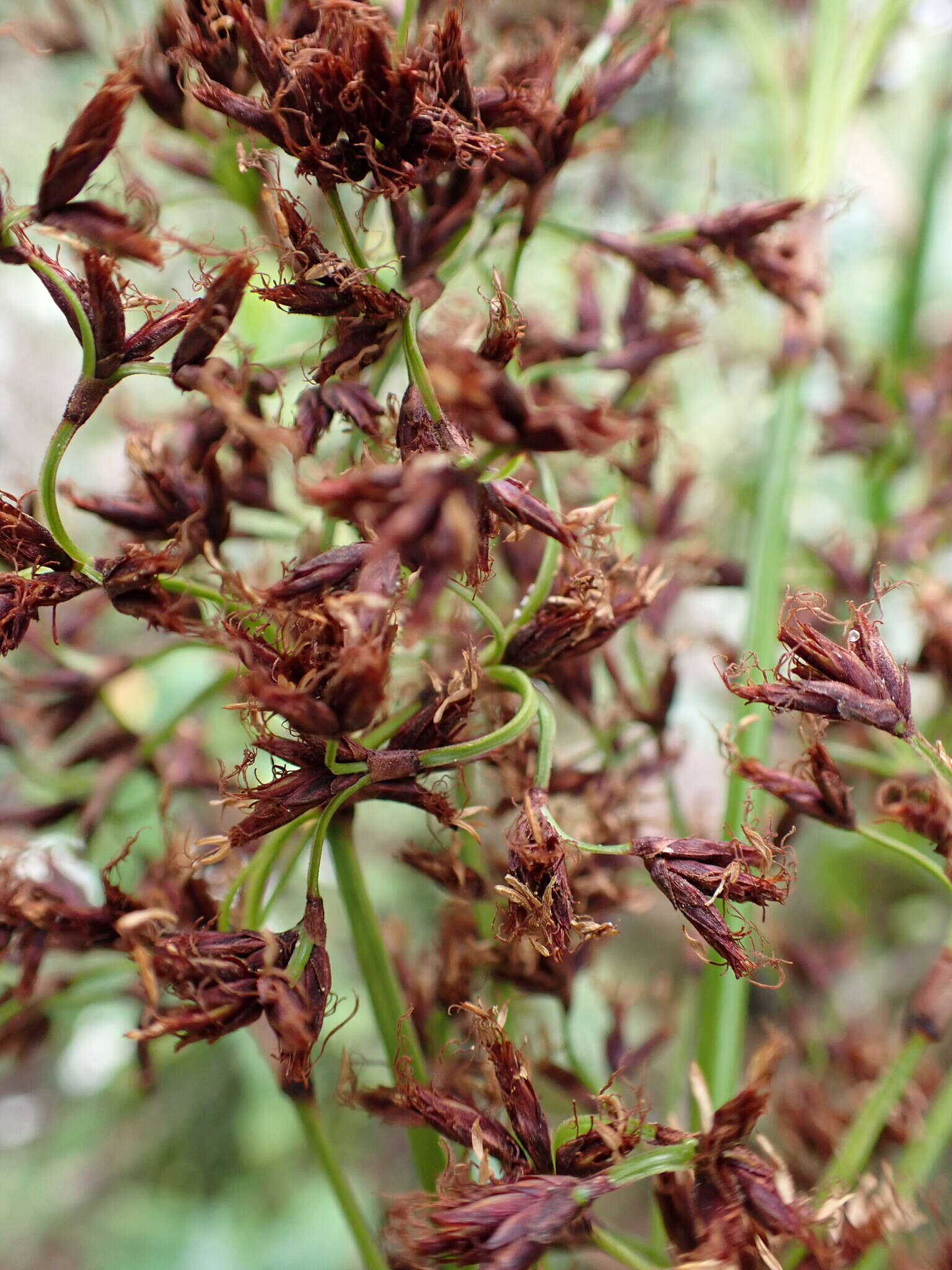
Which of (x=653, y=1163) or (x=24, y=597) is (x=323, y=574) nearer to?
(x=24, y=597)

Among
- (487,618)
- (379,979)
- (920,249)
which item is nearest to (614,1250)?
(379,979)

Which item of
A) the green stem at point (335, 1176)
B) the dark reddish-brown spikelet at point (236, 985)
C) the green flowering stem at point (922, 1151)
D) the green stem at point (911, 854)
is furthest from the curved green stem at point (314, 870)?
the green flowering stem at point (922, 1151)

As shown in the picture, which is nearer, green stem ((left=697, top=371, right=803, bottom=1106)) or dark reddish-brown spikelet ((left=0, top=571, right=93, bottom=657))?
dark reddish-brown spikelet ((left=0, top=571, right=93, bottom=657))

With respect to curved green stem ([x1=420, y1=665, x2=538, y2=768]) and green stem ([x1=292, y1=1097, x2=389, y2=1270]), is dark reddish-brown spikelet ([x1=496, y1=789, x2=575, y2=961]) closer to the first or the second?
curved green stem ([x1=420, y1=665, x2=538, y2=768])

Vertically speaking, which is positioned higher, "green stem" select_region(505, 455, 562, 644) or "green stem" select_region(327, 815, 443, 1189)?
"green stem" select_region(505, 455, 562, 644)

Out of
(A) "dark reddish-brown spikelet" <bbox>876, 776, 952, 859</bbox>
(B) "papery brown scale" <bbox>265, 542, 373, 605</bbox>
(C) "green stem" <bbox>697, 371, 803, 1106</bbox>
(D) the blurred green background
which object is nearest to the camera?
(B) "papery brown scale" <bbox>265, 542, 373, 605</bbox>

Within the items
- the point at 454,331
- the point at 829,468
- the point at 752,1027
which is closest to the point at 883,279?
the point at 829,468

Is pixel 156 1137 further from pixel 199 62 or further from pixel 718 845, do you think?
pixel 199 62

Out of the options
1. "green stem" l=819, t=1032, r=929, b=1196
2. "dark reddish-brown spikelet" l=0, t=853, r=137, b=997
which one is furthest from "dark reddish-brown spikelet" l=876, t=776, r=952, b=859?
"dark reddish-brown spikelet" l=0, t=853, r=137, b=997
